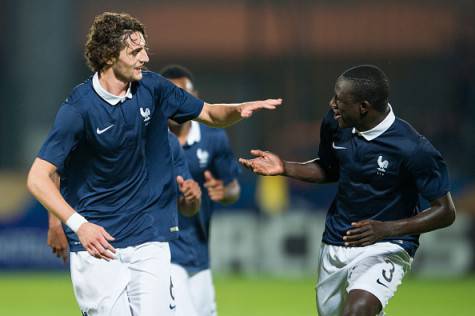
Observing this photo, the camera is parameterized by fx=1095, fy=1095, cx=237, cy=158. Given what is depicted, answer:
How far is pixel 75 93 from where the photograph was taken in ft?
22.3

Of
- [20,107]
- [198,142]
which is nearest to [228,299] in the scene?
[198,142]

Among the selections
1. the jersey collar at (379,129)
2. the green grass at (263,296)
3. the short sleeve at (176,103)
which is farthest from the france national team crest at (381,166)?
the green grass at (263,296)

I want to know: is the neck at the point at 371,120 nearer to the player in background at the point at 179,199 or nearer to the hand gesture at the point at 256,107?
the hand gesture at the point at 256,107

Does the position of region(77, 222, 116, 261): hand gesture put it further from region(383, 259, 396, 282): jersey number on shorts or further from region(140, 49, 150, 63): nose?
region(383, 259, 396, 282): jersey number on shorts

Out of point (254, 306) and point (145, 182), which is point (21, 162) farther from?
point (145, 182)

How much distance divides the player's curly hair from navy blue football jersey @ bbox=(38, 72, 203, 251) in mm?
133

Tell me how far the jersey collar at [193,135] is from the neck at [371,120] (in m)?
2.08

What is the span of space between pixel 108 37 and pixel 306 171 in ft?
5.38

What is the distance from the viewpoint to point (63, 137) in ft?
21.6

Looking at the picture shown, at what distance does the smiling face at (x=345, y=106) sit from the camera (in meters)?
6.98

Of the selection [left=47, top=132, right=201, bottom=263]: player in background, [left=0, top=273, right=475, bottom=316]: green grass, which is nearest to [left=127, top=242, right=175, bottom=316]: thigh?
[left=47, top=132, right=201, bottom=263]: player in background

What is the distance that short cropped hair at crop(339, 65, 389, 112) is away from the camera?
6.98 m

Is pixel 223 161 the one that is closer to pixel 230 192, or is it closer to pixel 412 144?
pixel 230 192

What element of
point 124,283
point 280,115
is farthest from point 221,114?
point 280,115
